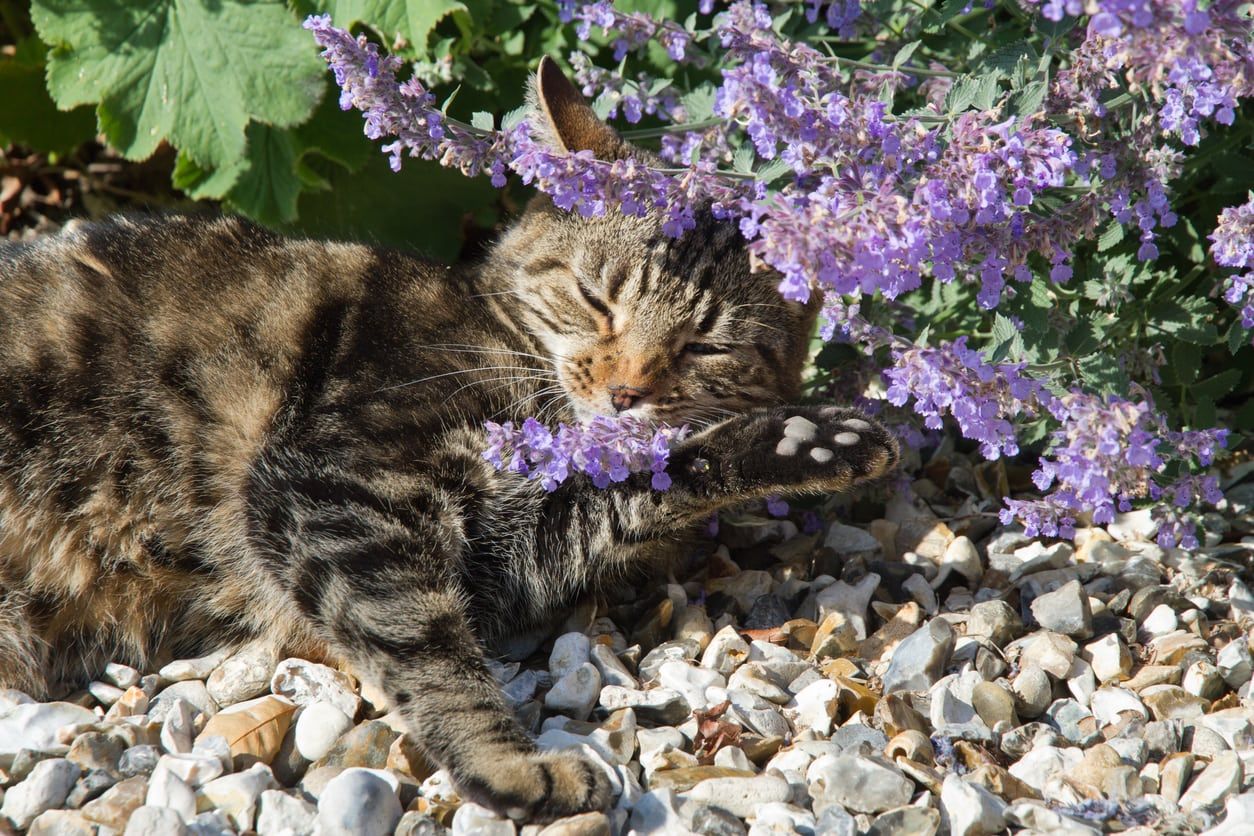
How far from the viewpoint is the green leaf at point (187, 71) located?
303 cm

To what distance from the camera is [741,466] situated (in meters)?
2.29

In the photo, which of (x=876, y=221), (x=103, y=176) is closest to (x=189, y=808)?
(x=876, y=221)

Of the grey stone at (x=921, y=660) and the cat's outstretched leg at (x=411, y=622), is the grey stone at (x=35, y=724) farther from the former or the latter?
the grey stone at (x=921, y=660)

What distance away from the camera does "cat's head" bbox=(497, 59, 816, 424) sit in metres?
2.47

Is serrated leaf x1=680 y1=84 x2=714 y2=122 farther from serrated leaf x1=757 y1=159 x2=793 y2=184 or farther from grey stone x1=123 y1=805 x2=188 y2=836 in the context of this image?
grey stone x1=123 y1=805 x2=188 y2=836

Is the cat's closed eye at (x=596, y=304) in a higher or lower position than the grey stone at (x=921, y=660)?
higher

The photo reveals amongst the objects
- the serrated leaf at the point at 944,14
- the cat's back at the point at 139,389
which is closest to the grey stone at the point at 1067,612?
the serrated leaf at the point at 944,14

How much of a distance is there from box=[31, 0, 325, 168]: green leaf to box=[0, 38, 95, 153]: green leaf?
0.68 meters

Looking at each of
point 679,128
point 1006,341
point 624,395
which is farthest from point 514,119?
point 1006,341

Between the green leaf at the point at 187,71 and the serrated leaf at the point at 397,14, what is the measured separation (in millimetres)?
155

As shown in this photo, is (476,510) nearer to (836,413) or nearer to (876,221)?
(836,413)

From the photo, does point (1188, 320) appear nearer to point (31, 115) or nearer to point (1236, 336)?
point (1236, 336)

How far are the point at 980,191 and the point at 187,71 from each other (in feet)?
7.23

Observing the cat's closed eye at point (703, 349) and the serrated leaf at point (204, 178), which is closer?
the cat's closed eye at point (703, 349)
